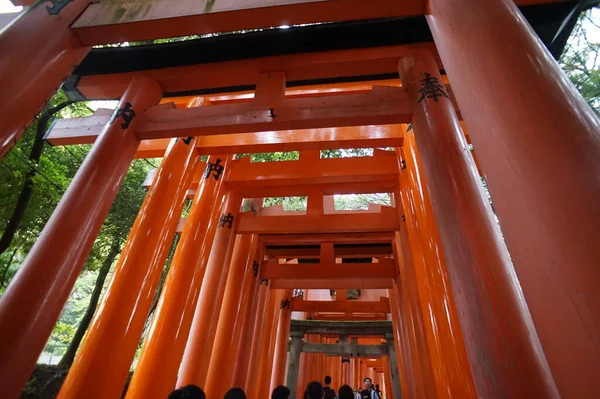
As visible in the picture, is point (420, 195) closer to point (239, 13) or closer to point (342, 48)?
point (342, 48)

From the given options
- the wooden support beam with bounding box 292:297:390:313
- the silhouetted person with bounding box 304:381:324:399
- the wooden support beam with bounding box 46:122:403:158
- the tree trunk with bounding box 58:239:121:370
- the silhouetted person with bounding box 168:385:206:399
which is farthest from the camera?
the wooden support beam with bounding box 292:297:390:313

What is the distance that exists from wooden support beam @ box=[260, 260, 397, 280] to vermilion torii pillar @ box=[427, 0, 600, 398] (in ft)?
17.9

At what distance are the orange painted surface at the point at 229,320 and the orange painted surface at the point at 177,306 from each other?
1.36 m

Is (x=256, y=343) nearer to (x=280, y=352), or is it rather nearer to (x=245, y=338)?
(x=245, y=338)

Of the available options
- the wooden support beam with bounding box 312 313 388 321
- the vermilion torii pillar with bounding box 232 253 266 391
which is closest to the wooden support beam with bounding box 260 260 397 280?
the vermilion torii pillar with bounding box 232 253 266 391

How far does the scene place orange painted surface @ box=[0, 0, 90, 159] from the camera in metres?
2.03

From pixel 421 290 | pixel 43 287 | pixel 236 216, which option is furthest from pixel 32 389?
pixel 421 290

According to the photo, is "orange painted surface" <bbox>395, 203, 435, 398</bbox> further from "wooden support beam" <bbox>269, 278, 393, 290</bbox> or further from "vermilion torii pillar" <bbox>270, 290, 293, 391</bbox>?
"vermilion torii pillar" <bbox>270, 290, 293, 391</bbox>

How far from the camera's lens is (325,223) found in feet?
17.7

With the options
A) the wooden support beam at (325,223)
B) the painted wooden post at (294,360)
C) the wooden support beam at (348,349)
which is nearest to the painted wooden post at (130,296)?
the wooden support beam at (325,223)

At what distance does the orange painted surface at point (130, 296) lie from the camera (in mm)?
2504

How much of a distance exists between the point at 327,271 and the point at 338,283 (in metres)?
0.86

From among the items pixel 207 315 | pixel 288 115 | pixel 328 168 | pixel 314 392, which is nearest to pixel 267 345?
pixel 207 315

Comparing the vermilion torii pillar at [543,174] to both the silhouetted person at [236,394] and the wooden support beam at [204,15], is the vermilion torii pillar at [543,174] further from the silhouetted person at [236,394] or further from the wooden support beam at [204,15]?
the silhouetted person at [236,394]
